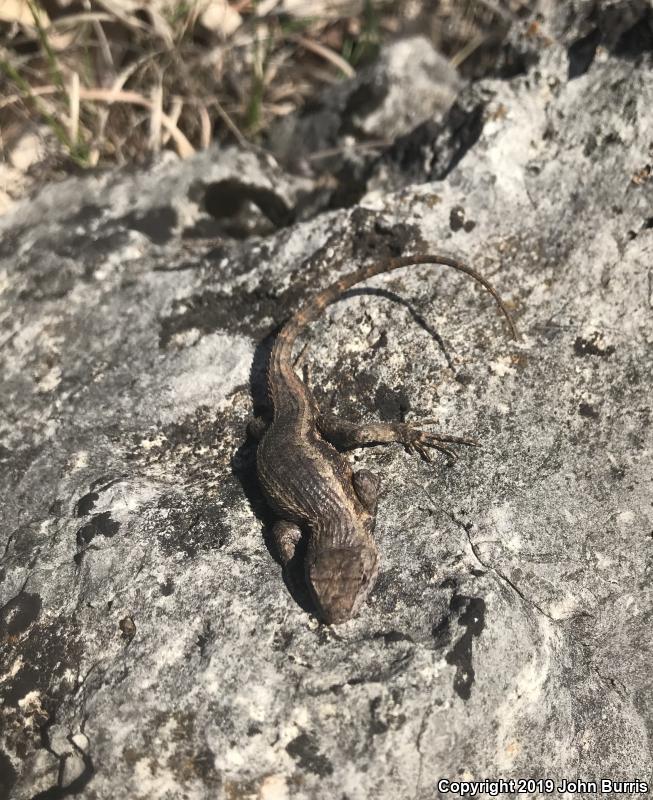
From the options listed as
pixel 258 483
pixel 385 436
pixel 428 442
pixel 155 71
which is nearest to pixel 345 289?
pixel 385 436

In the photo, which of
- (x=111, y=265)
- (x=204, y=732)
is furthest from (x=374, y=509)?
(x=111, y=265)

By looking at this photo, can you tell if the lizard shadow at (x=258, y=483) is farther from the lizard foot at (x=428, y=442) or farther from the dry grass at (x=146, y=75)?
the dry grass at (x=146, y=75)

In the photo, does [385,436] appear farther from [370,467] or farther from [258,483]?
[258,483]

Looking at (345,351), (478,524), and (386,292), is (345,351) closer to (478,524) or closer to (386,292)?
(386,292)

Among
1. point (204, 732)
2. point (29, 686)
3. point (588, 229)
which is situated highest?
point (588, 229)

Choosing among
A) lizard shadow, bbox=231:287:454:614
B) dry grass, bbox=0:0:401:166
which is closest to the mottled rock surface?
lizard shadow, bbox=231:287:454:614
